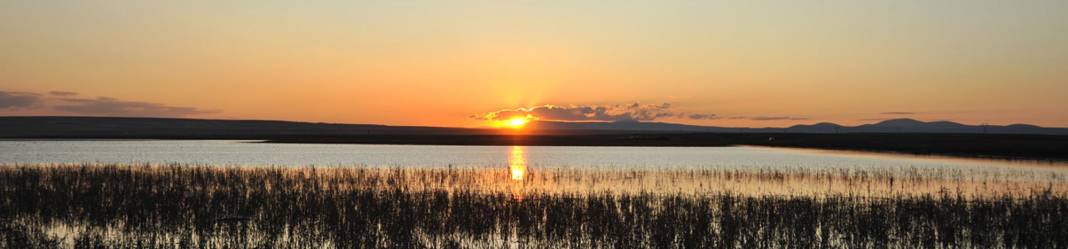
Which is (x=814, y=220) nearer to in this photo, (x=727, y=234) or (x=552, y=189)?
(x=727, y=234)

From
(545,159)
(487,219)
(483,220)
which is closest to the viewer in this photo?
(483,220)

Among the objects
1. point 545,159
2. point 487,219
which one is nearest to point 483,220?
point 487,219

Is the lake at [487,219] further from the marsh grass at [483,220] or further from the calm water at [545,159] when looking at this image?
the calm water at [545,159]

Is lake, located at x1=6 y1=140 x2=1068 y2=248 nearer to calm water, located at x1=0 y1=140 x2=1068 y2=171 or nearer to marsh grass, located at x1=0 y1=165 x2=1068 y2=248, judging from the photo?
marsh grass, located at x1=0 y1=165 x2=1068 y2=248

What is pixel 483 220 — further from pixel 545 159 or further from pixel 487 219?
pixel 545 159

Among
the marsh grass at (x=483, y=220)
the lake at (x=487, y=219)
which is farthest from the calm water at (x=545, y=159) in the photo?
the marsh grass at (x=483, y=220)

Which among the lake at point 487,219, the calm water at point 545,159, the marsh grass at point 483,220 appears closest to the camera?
the marsh grass at point 483,220

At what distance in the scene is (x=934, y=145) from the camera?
7862 centimetres

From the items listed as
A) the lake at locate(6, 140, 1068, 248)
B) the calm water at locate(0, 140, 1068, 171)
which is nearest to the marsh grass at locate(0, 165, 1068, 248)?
the lake at locate(6, 140, 1068, 248)

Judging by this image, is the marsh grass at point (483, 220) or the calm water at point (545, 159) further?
the calm water at point (545, 159)

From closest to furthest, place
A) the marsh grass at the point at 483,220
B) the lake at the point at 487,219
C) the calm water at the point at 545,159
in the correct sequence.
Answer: the marsh grass at the point at 483,220
the lake at the point at 487,219
the calm water at the point at 545,159

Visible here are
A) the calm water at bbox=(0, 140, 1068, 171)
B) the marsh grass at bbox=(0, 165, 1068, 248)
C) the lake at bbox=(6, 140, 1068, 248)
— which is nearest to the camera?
the marsh grass at bbox=(0, 165, 1068, 248)

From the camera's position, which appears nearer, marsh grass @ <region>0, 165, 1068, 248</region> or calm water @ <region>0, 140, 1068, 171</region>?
marsh grass @ <region>0, 165, 1068, 248</region>

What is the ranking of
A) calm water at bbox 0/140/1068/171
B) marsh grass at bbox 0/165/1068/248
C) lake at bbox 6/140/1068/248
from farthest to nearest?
calm water at bbox 0/140/1068/171 → lake at bbox 6/140/1068/248 → marsh grass at bbox 0/165/1068/248
